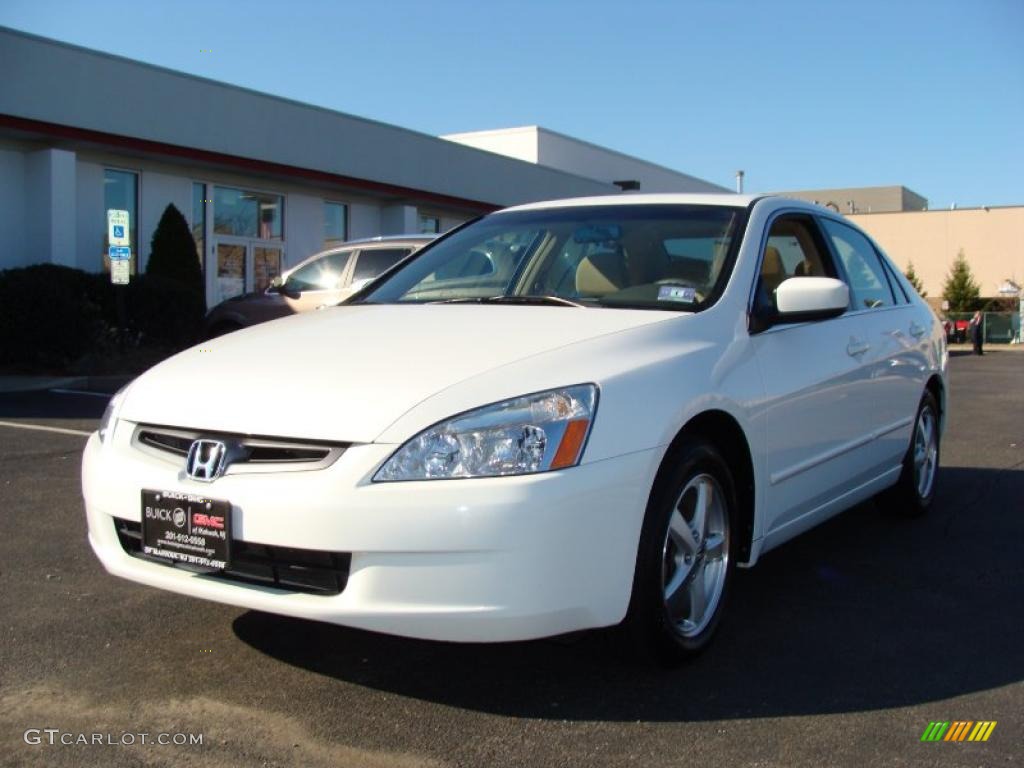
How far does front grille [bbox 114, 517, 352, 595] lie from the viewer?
2863 millimetres

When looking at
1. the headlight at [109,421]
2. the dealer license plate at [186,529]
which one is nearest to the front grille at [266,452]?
the dealer license plate at [186,529]

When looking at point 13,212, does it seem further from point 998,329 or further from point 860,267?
point 998,329

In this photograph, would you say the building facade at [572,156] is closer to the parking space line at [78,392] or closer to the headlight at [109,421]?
the parking space line at [78,392]

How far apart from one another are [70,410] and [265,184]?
10.6 m

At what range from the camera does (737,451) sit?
366 cm

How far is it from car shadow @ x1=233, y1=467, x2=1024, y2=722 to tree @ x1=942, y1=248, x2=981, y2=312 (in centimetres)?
5994

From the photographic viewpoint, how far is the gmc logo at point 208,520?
9.59 feet

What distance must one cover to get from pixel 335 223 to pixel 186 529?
19.7 meters

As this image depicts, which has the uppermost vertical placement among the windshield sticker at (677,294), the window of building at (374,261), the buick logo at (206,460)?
the window of building at (374,261)

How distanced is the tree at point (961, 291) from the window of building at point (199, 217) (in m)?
51.0

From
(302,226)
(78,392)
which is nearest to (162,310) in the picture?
(78,392)

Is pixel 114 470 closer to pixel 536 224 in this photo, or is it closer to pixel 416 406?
pixel 416 406

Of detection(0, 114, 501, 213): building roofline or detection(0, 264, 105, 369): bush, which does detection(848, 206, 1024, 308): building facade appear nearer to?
detection(0, 114, 501, 213): building roofline

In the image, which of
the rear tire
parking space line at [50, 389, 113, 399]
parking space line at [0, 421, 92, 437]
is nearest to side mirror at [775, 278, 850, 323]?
the rear tire
